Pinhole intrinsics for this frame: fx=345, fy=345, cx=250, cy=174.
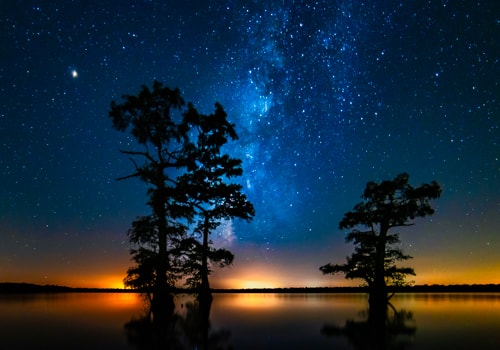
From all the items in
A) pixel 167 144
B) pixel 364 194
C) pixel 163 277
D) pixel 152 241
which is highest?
pixel 167 144

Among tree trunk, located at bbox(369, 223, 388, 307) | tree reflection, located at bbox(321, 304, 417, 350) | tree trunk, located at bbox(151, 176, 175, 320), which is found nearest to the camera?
tree reflection, located at bbox(321, 304, 417, 350)

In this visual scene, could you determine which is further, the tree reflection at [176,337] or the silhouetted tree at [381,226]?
the silhouetted tree at [381,226]

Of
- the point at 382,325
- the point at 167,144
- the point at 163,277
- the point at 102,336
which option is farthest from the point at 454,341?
the point at 167,144

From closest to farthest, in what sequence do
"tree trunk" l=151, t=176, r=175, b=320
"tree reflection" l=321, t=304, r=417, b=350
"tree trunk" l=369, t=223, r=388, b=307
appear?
"tree reflection" l=321, t=304, r=417, b=350
"tree trunk" l=151, t=176, r=175, b=320
"tree trunk" l=369, t=223, r=388, b=307

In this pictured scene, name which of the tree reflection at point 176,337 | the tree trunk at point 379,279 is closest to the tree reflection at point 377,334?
the tree reflection at point 176,337

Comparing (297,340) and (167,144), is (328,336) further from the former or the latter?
(167,144)

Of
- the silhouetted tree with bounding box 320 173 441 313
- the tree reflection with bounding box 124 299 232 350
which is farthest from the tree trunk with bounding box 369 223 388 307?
the tree reflection with bounding box 124 299 232 350

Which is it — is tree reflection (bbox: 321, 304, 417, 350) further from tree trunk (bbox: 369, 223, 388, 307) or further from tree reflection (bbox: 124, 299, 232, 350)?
tree trunk (bbox: 369, 223, 388, 307)

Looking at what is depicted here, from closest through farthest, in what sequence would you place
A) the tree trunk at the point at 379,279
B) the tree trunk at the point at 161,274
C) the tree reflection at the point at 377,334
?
the tree reflection at the point at 377,334, the tree trunk at the point at 161,274, the tree trunk at the point at 379,279

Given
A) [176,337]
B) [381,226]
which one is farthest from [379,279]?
[176,337]

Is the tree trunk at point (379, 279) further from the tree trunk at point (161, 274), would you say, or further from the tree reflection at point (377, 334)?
the tree trunk at point (161, 274)

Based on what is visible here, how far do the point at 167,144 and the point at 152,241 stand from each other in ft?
24.0

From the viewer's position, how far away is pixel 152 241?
82.6 feet

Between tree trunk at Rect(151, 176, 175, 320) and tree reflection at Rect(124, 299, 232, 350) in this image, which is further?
tree trunk at Rect(151, 176, 175, 320)
